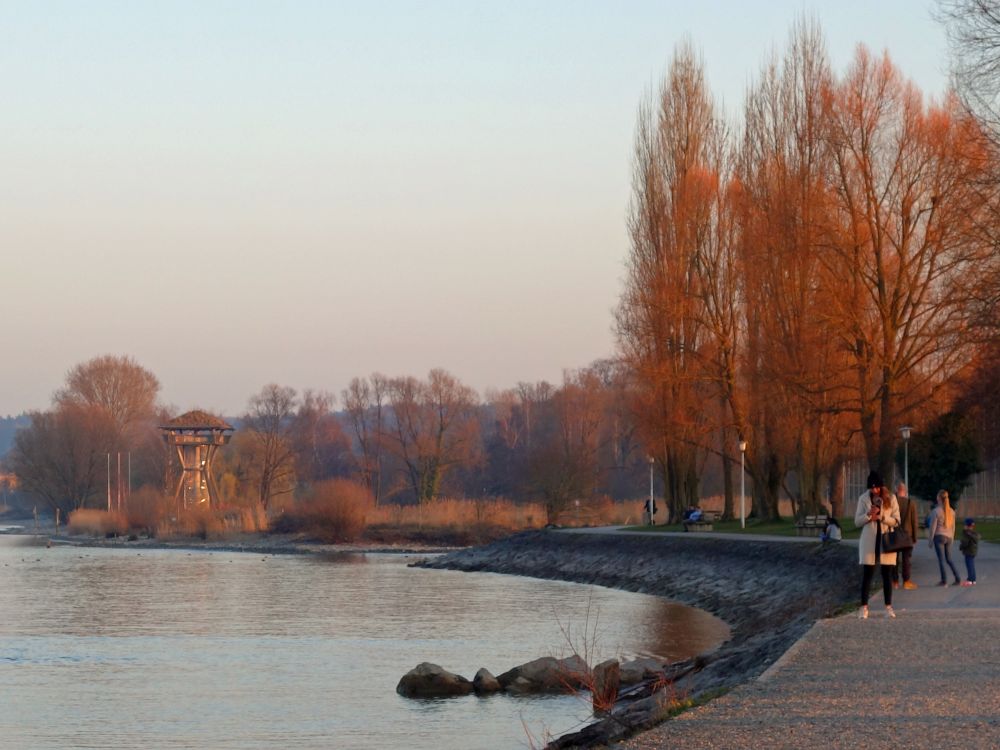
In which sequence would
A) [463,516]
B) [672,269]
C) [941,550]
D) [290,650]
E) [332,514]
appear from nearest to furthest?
[941,550], [290,650], [672,269], [332,514], [463,516]

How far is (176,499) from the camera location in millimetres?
92562

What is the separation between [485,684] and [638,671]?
2386 millimetres

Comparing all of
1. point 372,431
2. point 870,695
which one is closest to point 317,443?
point 372,431

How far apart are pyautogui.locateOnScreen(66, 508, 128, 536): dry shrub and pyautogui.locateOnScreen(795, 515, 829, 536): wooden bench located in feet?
184

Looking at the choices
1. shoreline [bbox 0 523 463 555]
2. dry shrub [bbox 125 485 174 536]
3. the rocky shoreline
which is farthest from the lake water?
dry shrub [bbox 125 485 174 536]

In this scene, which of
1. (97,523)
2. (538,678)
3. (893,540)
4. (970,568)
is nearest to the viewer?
(893,540)

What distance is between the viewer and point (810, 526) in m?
43.3

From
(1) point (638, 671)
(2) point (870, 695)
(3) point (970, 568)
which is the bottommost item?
(1) point (638, 671)

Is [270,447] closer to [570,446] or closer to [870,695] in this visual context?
[570,446]

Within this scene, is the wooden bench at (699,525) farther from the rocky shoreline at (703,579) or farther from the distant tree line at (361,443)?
the distant tree line at (361,443)

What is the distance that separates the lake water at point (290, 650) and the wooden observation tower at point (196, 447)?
39409 millimetres

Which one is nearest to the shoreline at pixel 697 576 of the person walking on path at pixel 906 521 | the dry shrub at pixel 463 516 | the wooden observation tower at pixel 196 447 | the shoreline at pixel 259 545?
the shoreline at pixel 259 545

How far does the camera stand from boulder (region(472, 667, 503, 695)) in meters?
22.8

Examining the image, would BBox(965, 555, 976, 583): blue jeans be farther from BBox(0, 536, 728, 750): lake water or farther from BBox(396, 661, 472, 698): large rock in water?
BBox(396, 661, 472, 698): large rock in water
